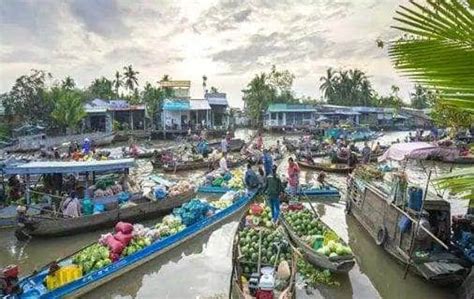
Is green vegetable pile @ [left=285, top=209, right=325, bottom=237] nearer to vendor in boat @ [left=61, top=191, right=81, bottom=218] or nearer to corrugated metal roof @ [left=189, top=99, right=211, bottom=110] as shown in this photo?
vendor in boat @ [left=61, top=191, right=81, bottom=218]

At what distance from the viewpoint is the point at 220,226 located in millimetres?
14336

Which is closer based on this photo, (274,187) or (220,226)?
(274,187)

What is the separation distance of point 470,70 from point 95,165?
14.6 m

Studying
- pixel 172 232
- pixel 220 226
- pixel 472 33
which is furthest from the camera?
pixel 220 226

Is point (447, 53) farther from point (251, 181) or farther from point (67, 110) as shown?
point (67, 110)

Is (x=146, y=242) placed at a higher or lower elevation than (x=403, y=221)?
lower

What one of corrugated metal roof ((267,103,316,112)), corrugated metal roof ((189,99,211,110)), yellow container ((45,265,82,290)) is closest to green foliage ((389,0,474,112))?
yellow container ((45,265,82,290))

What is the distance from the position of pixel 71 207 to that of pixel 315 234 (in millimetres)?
7599

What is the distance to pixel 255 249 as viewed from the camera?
9.38 meters

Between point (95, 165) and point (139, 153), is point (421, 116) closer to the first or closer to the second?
point (139, 153)

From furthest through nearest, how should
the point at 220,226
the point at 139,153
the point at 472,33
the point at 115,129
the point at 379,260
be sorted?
the point at 115,129 < the point at 139,153 < the point at 220,226 < the point at 379,260 < the point at 472,33

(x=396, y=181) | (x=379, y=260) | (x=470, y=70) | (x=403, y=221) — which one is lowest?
(x=379, y=260)

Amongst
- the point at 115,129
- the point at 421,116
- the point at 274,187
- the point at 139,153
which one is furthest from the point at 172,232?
the point at 421,116

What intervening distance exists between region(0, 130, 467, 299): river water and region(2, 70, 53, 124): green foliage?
31.9m
